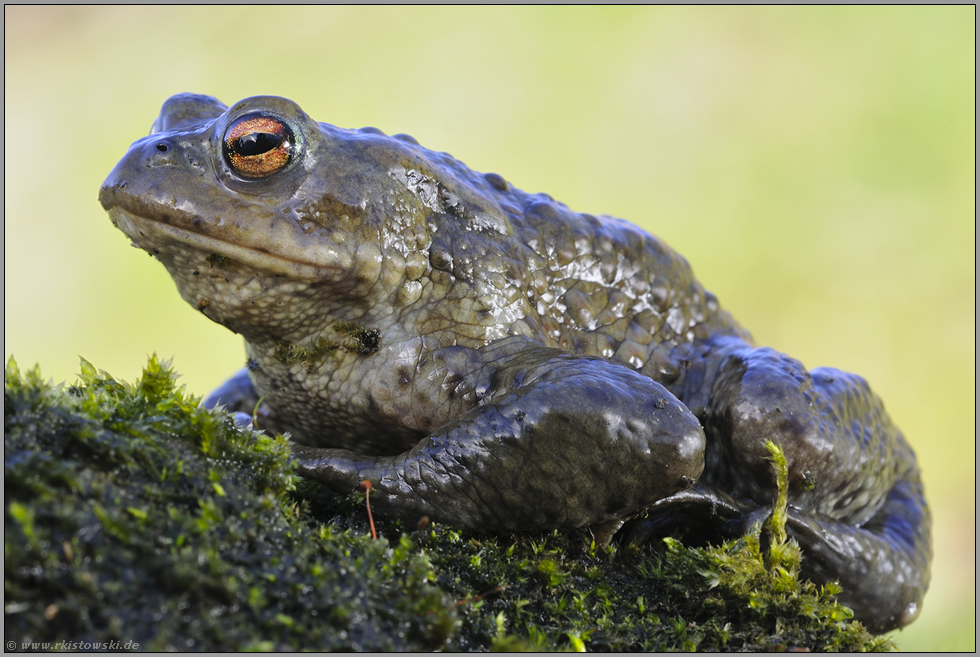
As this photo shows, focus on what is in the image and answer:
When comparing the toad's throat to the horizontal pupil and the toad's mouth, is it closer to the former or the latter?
the toad's mouth

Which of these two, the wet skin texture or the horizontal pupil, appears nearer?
the wet skin texture

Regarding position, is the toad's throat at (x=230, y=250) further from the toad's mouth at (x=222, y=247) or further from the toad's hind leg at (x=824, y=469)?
the toad's hind leg at (x=824, y=469)

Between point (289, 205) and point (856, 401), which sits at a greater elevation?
point (289, 205)

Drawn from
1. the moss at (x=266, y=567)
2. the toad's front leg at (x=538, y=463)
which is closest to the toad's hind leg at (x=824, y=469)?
the moss at (x=266, y=567)

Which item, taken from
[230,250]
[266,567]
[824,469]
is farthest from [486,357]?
[824,469]

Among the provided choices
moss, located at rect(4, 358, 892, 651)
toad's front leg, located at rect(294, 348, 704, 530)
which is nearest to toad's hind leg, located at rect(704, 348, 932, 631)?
moss, located at rect(4, 358, 892, 651)

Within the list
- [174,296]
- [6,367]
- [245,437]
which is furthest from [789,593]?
[174,296]

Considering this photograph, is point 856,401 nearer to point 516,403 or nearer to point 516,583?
point 516,403
